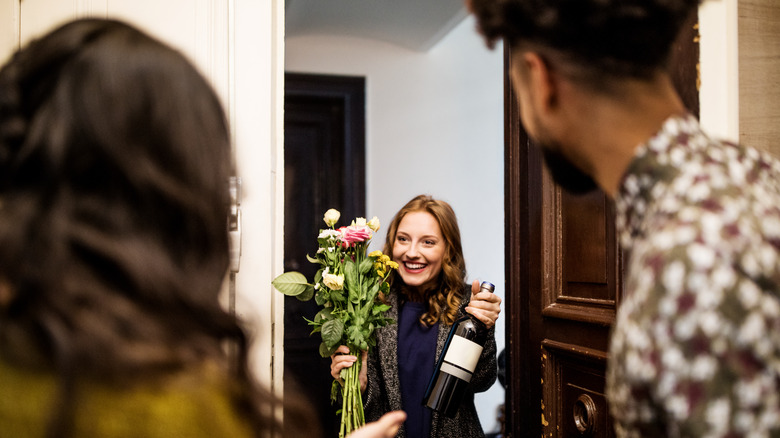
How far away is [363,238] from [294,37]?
95.9 inches

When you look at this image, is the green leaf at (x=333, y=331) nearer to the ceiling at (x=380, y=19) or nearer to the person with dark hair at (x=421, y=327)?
the person with dark hair at (x=421, y=327)

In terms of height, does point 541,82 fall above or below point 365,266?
above

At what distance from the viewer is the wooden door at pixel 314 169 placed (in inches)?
146

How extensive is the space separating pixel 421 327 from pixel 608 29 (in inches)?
59.6

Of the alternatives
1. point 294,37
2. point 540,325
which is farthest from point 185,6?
point 294,37

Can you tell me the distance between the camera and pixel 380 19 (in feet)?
11.3

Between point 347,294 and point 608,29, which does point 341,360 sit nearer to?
point 347,294

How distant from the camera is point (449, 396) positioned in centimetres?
151

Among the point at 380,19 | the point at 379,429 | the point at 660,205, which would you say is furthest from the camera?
the point at 380,19

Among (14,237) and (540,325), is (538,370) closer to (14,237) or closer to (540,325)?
(540,325)

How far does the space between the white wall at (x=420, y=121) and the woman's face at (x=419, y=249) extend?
1492 mm

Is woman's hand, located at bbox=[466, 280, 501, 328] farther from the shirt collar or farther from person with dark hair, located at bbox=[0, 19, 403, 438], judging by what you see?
person with dark hair, located at bbox=[0, 19, 403, 438]

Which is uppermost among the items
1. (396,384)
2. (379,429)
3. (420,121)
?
(420,121)

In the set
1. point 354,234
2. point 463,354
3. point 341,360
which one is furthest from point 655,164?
point 341,360
